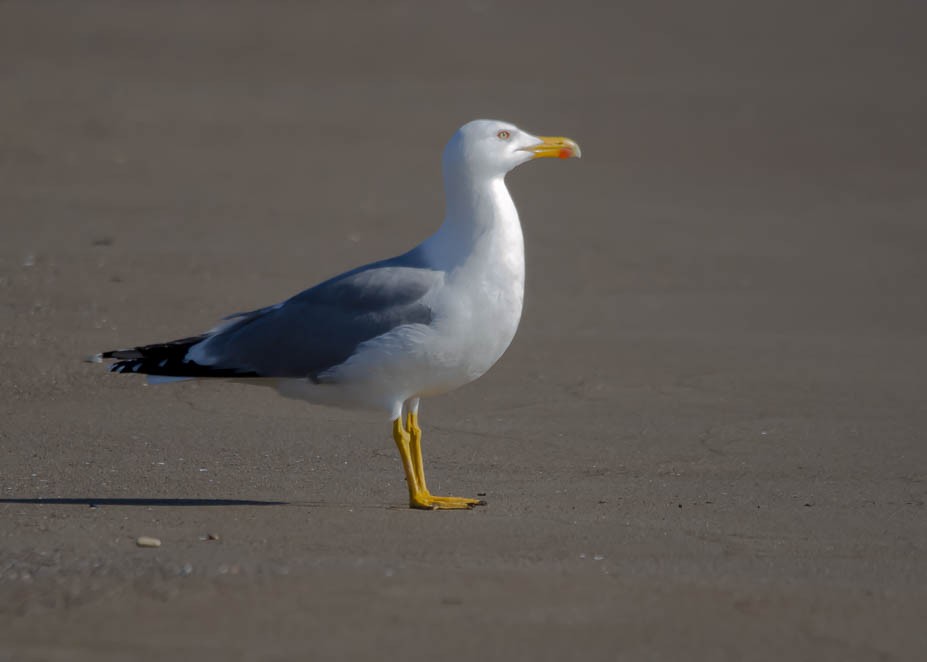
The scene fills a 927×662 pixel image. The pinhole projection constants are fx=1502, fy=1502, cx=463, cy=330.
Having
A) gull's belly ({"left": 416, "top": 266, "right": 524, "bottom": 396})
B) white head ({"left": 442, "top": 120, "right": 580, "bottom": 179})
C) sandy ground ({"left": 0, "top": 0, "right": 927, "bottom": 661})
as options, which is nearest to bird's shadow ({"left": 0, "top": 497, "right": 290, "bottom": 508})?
sandy ground ({"left": 0, "top": 0, "right": 927, "bottom": 661})

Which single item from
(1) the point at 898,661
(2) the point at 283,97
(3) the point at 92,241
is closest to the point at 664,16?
(2) the point at 283,97

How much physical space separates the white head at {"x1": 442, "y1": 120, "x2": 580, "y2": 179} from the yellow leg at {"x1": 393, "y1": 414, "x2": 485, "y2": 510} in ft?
3.53

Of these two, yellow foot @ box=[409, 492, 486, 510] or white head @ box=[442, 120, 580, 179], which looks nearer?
yellow foot @ box=[409, 492, 486, 510]

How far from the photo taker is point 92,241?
11695 millimetres

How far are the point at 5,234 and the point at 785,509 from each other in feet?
25.2

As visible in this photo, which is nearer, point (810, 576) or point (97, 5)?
point (810, 576)

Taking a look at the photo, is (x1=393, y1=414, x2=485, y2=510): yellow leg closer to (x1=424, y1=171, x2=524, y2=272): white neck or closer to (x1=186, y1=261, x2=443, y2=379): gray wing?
(x1=186, y1=261, x2=443, y2=379): gray wing

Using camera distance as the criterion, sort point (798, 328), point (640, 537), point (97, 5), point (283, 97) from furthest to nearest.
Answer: point (97, 5) → point (283, 97) → point (798, 328) → point (640, 537)

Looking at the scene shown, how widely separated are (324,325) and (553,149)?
1253mm

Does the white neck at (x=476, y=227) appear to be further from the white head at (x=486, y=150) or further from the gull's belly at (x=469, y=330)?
the gull's belly at (x=469, y=330)

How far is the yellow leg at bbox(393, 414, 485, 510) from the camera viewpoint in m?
6.01

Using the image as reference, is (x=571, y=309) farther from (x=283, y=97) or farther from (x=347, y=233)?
(x=283, y=97)

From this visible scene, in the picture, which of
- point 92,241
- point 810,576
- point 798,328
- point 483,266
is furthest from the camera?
point 92,241

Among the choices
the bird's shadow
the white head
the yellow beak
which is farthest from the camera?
the yellow beak
